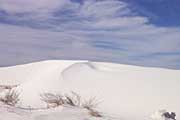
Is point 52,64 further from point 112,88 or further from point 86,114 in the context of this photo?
point 86,114

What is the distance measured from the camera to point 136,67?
672 inches

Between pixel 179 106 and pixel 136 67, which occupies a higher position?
pixel 136 67

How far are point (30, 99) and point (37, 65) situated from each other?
18.5 feet

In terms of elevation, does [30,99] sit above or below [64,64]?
below

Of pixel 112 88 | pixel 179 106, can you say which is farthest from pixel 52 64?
pixel 179 106

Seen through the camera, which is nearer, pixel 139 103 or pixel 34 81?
pixel 139 103

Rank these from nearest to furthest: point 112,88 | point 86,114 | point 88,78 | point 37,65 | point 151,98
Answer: point 86,114 < point 151,98 < point 112,88 < point 88,78 < point 37,65

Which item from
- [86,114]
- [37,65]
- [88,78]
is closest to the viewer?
[86,114]

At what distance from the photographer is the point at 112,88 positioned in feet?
46.0

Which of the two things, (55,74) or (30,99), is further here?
(55,74)

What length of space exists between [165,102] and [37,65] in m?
7.34

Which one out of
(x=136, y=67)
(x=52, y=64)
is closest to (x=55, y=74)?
(x=52, y=64)

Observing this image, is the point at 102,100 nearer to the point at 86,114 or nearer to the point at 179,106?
the point at 179,106

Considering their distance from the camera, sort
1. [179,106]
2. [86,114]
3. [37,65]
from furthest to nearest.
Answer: [37,65] < [179,106] < [86,114]
